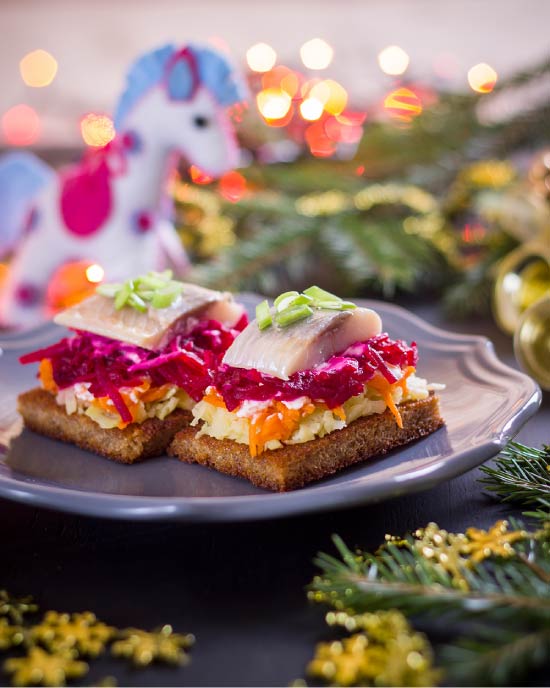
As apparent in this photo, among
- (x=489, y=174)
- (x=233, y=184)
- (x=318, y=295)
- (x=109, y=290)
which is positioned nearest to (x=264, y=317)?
(x=318, y=295)

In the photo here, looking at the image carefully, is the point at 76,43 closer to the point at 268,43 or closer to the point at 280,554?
the point at 268,43

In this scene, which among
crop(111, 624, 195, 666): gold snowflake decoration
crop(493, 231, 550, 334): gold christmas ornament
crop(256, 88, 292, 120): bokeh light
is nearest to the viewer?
crop(111, 624, 195, 666): gold snowflake decoration

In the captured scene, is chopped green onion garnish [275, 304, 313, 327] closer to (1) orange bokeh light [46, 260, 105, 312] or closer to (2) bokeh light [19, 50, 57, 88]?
(1) orange bokeh light [46, 260, 105, 312]

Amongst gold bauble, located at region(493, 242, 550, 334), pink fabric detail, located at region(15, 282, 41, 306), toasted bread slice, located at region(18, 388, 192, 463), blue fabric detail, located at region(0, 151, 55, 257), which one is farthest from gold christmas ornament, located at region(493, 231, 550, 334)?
blue fabric detail, located at region(0, 151, 55, 257)

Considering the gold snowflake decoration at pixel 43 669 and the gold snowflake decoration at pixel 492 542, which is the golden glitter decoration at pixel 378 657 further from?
the gold snowflake decoration at pixel 43 669

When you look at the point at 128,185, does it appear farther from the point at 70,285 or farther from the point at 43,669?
the point at 43,669

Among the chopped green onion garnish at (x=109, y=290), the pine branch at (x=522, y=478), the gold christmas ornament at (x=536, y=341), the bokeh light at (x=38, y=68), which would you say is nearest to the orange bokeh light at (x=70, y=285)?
the chopped green onion garnish at (x=109, y=290)

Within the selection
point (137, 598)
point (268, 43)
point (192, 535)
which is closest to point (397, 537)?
point (192, 535)
